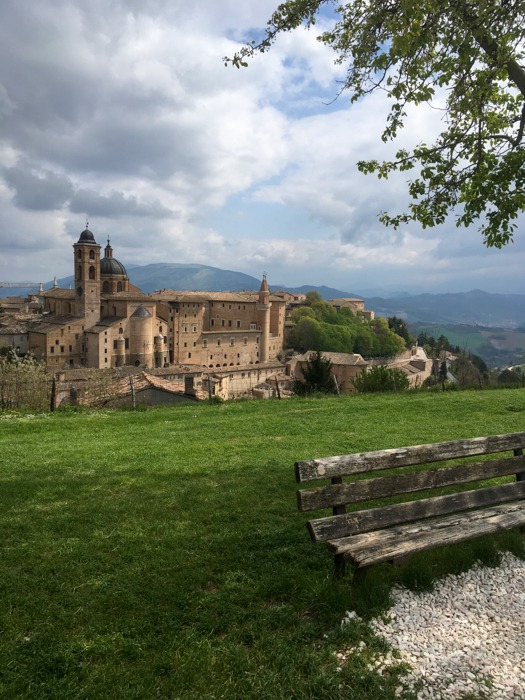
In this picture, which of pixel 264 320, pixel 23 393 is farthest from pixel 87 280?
pixel 23 393

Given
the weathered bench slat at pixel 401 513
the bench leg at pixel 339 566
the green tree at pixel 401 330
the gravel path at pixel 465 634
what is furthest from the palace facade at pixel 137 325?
the gravel path at pixel 465 634

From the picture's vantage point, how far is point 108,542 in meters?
4.36

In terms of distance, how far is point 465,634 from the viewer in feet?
10.1

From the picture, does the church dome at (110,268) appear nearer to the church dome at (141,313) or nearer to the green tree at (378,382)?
the church dome at (141,313)

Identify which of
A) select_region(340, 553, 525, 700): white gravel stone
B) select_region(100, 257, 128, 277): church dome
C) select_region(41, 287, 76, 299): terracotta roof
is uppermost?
select_region(100, 257, 128, 277): church dome

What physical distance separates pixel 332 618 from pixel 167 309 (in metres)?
67.8

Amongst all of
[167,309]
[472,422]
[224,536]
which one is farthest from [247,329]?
[224,536]

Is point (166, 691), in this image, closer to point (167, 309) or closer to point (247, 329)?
point (167, 309)

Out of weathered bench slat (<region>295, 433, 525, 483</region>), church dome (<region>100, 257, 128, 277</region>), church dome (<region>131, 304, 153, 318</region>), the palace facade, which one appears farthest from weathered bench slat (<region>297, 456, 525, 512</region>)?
Answer: church dome (<region>100, 257, 128, 277</region>)

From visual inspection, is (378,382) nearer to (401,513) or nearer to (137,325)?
(401,513)

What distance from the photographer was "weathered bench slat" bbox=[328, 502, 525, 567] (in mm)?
3340

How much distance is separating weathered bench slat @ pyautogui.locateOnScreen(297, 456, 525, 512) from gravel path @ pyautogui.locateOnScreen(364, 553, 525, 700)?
0.73 metres

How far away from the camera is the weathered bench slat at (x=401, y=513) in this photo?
11.6ft

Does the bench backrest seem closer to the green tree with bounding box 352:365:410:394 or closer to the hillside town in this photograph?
the green tree with bounding box 352:365:410:394
